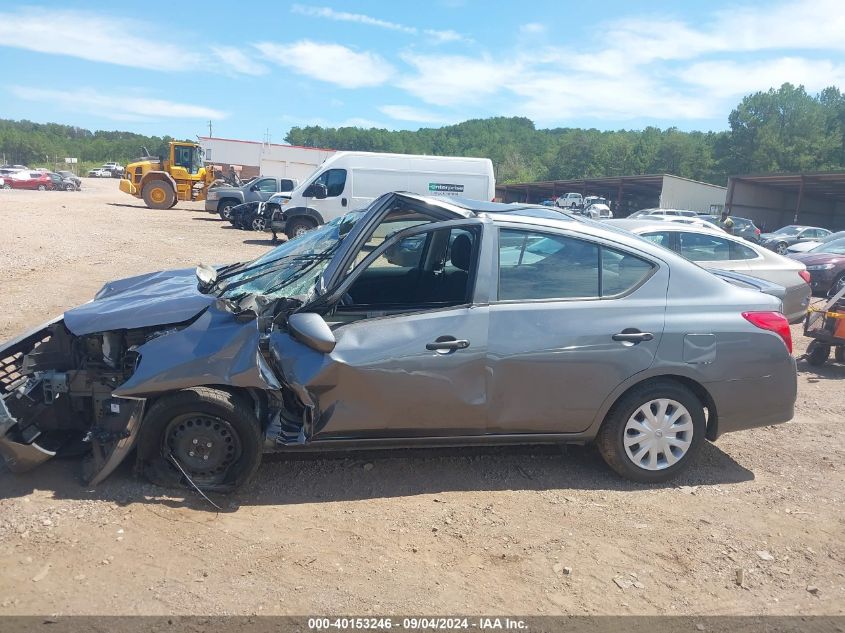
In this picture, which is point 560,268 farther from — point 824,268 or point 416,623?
point 824,268

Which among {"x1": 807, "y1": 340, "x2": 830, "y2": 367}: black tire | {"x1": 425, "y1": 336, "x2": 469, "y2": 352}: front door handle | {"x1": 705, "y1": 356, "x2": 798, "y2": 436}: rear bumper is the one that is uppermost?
{"x1": 425, "y1": 336, "x2": 469, "y2": 352}: front door handle

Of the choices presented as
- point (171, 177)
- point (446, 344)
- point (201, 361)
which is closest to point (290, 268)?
point (201, 361)

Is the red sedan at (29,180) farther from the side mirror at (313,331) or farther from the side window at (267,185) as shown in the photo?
the side mirror at (313,331)

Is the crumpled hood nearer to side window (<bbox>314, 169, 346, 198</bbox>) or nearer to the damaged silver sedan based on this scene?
the damaged silver sedan

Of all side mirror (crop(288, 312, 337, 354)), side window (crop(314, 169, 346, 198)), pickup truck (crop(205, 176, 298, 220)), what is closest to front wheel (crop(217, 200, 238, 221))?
pickup truck (crop(205, 176, 298, 220))

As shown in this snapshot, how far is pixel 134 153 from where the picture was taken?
10912 centimetres

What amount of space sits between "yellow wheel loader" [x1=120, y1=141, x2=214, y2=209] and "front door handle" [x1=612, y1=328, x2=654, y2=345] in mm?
29201

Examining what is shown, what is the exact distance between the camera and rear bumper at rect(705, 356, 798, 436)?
416cm

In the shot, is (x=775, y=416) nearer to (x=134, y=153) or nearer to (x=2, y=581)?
(x=2, y=581)

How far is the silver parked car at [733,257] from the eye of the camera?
845 centimetres

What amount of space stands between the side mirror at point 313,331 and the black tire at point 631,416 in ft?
6.05

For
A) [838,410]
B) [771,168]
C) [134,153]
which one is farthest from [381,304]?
[134,153]

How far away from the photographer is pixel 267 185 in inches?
998

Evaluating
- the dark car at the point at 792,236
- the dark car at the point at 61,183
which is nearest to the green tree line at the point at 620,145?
the dark car at the point at 61,183
